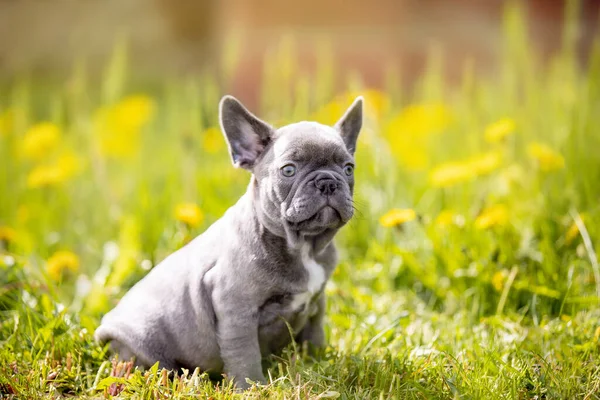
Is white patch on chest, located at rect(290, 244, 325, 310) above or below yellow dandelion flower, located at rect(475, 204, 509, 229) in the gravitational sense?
above

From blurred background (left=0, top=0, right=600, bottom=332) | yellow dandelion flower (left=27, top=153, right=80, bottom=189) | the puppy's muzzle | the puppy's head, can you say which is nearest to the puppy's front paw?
the puppy's head

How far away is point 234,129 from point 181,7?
18.6 ft

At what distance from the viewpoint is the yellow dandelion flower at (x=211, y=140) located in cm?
496

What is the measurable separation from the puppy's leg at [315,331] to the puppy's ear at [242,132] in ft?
2.38

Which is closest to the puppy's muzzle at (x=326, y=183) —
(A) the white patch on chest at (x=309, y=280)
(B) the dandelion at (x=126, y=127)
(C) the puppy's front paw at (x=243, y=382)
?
(A) the white patch on chest at (x=309, y=280)

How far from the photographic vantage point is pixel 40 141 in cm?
528

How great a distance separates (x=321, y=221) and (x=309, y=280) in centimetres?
29

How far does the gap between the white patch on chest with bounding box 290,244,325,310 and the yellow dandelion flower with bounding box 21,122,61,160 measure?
2939 millimetres

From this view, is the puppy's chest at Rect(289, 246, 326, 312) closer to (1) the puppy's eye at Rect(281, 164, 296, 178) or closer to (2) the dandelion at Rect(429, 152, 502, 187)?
(1) the puppy's eye at Rect(281, 164, 296, 178)

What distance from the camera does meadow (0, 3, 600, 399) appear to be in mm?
2944

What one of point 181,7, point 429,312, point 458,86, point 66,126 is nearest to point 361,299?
point 429,312

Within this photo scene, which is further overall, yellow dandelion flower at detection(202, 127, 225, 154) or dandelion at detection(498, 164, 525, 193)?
yellow dandelion flower at detection(202, 127, 225, 154)

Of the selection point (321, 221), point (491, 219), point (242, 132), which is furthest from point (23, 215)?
point (491, 219)

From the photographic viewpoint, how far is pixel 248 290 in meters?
2.86
